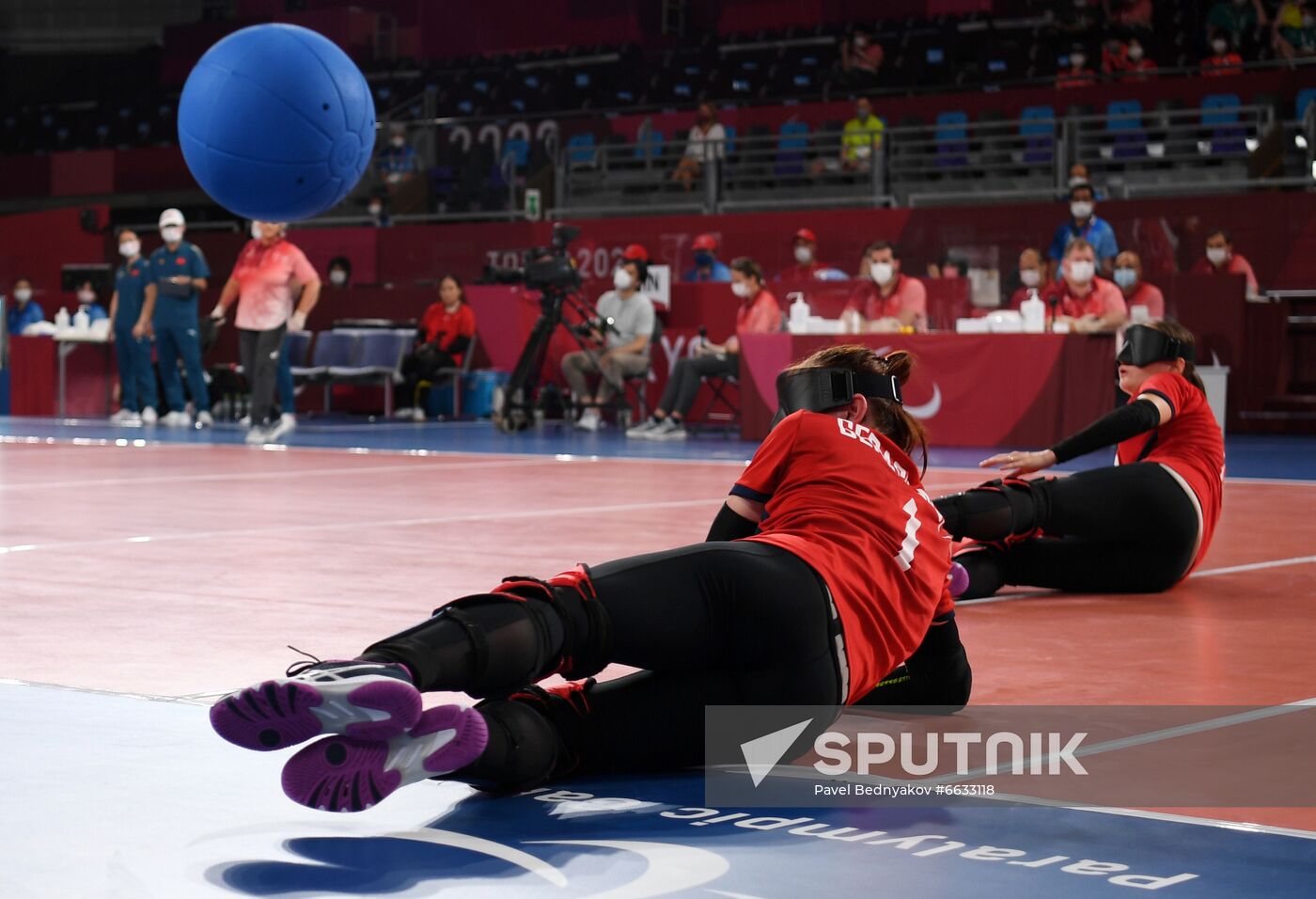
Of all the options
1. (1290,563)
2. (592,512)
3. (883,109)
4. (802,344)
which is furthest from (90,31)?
(1290,563)

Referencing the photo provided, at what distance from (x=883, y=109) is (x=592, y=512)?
15.5 m

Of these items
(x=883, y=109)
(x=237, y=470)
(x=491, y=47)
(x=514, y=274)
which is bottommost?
(x=237, y=470)

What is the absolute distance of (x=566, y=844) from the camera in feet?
8.75

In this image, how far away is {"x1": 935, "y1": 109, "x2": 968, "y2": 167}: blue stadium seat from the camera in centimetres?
1986

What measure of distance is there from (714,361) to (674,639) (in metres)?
13.2

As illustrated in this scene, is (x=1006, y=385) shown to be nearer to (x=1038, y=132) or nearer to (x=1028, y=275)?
(x=1028, y=275)

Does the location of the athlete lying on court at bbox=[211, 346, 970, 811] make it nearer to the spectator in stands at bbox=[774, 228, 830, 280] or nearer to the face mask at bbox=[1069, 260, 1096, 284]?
the face mask at bbox=[1069, 260, 1096, 284]

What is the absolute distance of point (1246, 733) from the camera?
3561 millimetres

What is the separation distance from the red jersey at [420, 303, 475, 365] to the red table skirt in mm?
5460

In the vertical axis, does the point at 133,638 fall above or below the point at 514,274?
below

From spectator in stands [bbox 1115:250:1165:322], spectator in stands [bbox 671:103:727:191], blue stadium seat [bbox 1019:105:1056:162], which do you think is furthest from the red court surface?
spectator in stands [bbox 671:103:727:191]

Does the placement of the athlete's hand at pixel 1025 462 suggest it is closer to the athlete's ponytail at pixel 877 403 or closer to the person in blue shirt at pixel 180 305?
the athlete's ponytail at pixel 877 403

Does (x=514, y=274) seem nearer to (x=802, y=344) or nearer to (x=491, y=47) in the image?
(x=802, y=344)

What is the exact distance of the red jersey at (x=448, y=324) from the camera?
18844 mm
